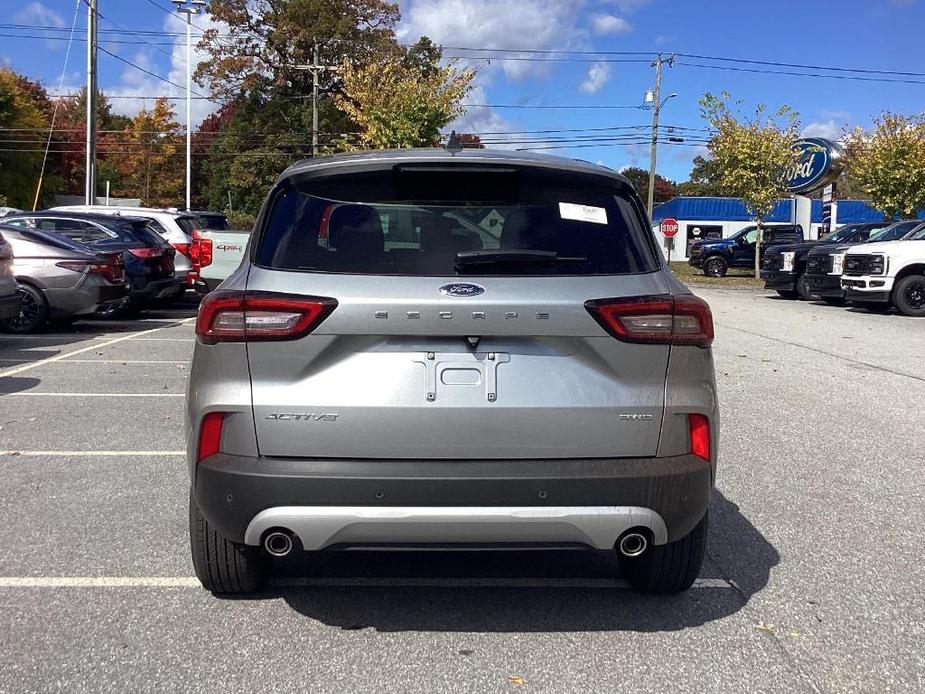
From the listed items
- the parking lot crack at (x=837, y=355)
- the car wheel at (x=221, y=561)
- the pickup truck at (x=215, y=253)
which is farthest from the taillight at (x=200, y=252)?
the car wheel at (x=221, y=561)

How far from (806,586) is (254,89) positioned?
2183 inches

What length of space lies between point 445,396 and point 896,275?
17.9 meters

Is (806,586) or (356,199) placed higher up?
(356,199)

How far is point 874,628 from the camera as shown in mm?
3793

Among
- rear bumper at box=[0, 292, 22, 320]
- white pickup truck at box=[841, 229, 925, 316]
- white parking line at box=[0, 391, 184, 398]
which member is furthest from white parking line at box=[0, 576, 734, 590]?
white pickup truck at box=[841, 229, 925, 316]

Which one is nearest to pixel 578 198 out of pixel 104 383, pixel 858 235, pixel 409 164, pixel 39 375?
pixel 409 164

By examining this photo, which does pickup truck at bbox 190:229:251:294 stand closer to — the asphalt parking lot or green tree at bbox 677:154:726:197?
the asphalt parking lot

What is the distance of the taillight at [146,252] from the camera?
49.5 ft

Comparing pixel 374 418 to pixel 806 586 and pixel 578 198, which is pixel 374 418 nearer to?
pixel 578 198

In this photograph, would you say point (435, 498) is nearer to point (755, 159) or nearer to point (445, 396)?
point (445, 396)

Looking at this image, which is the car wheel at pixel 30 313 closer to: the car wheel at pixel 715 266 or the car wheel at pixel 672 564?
the car wheel at pixel 672 564

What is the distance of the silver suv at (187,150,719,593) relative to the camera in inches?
128

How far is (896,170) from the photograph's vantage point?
34250 mm

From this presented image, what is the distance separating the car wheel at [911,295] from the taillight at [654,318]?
17247mm
